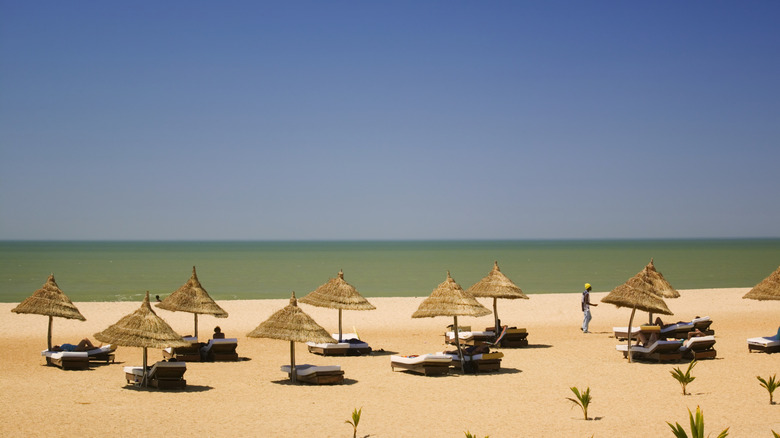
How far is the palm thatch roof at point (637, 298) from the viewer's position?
18.0m

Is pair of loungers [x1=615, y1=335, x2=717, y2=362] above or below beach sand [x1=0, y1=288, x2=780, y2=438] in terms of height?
above

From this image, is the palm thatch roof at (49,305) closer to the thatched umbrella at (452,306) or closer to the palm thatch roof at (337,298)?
the palm thatch roof at (337,298)

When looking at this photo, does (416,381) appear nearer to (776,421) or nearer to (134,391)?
(134,391)

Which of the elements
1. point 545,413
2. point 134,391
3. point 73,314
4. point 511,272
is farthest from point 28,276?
point 545,413

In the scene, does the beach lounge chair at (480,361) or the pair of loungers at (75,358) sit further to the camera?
the beach lounge chair at (480,361)

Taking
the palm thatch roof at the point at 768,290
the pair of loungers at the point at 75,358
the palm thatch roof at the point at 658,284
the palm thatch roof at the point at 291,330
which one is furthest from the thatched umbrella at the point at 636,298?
the pair of loungers at the point at 75,358

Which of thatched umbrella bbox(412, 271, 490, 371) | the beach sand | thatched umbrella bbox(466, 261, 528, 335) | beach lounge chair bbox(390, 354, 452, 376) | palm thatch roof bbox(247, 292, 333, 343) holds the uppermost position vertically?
thatched umbrella bbox(466, 261, 528, 335)

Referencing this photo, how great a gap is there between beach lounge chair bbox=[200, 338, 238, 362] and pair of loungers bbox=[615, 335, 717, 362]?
940 cm

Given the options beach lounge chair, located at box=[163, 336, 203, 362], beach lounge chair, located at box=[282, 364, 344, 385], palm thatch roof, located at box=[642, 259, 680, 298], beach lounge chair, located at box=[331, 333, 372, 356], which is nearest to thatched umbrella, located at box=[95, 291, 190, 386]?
beach lounge chair, located at box=[282, 364, 344, 385]

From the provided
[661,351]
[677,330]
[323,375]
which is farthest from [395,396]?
[677,330]

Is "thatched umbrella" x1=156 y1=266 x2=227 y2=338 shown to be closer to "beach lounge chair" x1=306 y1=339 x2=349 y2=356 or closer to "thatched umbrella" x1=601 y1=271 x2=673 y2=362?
"beach lounge chair" x1=306 y1=339 x2=349 y2=356

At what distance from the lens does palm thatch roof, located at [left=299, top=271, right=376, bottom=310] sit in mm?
19516

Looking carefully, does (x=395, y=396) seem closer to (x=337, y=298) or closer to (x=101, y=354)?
(x=337, y=298)

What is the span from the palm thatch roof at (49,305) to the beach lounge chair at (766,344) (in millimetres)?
16414
